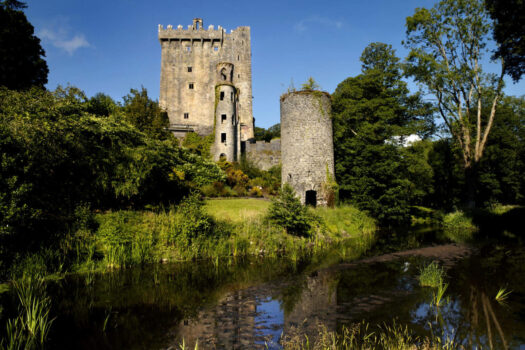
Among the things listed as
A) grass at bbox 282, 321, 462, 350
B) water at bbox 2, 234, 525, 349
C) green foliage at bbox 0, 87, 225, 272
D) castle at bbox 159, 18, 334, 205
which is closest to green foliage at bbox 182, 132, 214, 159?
castle at bbox 159, 18, 334, 205

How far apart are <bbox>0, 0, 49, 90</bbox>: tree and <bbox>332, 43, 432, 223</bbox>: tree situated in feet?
66.8

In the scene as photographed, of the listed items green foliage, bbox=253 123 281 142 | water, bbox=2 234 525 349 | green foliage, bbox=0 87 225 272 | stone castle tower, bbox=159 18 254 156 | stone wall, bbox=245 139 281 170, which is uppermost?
stone castle tower, bbox=159 18 254 156

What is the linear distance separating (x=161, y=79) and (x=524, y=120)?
42978 mm

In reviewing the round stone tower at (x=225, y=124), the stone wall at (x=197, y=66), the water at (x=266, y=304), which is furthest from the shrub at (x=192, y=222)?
the stone wall at (x=197, y=66)

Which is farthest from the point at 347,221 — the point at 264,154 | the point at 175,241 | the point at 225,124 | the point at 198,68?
the point at 198,68

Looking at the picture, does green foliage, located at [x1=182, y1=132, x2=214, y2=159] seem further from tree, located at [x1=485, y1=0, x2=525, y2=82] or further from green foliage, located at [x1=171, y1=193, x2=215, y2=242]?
tree, located at [x1=485, y1=0, x2=525, y2=82]

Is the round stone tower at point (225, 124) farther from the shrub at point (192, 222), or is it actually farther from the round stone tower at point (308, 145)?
the shrub at point (192, 222)

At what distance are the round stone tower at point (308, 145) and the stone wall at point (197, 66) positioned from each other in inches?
944

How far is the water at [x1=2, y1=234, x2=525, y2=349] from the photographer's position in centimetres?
493

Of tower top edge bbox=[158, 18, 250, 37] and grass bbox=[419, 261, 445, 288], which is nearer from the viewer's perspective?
grass bbox=[419, 261, 445, 288]

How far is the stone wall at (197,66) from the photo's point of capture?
42594mm

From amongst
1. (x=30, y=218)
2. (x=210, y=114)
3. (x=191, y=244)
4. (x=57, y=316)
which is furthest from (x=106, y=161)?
(x=210, y=114)

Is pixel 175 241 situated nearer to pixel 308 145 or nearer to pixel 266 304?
pixel 266 304

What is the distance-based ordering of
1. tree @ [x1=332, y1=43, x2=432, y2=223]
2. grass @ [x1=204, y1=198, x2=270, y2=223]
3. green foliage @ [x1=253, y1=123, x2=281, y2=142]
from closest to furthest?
grass @ [x1=204, y1=198, x2=270, y2=223]
tree @ [x1=332, y1=43, x2=432, y2=223]
green foliage @ [x1=253, y1=123, x2=281, y2=142]
